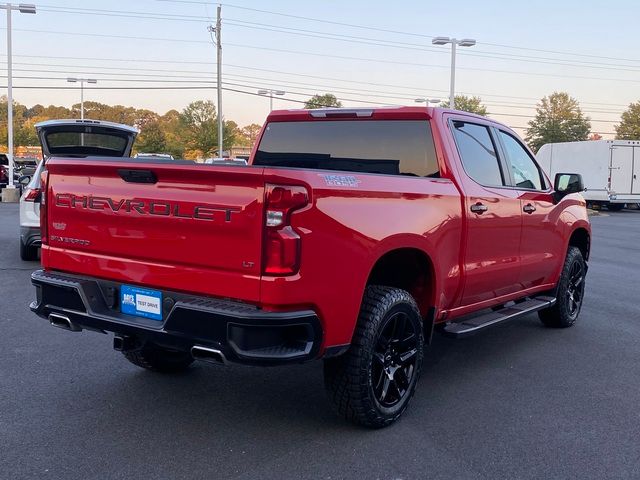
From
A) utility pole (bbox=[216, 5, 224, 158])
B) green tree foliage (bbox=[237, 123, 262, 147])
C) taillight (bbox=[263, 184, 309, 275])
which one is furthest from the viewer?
green tree foliage (bbox=[237, 123, 262, 147])

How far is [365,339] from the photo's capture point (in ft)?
12.3

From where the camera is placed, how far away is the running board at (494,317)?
184 inches

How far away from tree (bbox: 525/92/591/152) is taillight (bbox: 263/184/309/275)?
213 ft

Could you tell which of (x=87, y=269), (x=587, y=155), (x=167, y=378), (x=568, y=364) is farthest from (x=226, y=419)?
(x=587, y=155)

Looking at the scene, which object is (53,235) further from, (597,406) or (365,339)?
(597,406)

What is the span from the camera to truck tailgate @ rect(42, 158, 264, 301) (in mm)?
3305

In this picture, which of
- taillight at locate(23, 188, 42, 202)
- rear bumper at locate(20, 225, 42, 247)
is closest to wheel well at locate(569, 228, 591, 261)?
A: taillight at locate(23, 188, 42, 202)

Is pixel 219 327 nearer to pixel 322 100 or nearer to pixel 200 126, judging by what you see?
→ pixel 322 100

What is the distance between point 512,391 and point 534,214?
1737mm

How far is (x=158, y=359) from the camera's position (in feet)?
15.9

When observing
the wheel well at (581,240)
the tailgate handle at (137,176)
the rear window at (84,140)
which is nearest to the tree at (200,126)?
the rear window at (84,140)

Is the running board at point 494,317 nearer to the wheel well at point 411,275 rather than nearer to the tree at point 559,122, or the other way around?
the wheel well at point 411,275

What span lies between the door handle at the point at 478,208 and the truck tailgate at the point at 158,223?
206 cm

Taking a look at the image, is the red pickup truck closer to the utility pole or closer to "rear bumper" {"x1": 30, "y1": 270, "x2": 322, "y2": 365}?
"rear bumper" {"x1": 30, "y1": 270, "x2": 322, "y2": 365}
